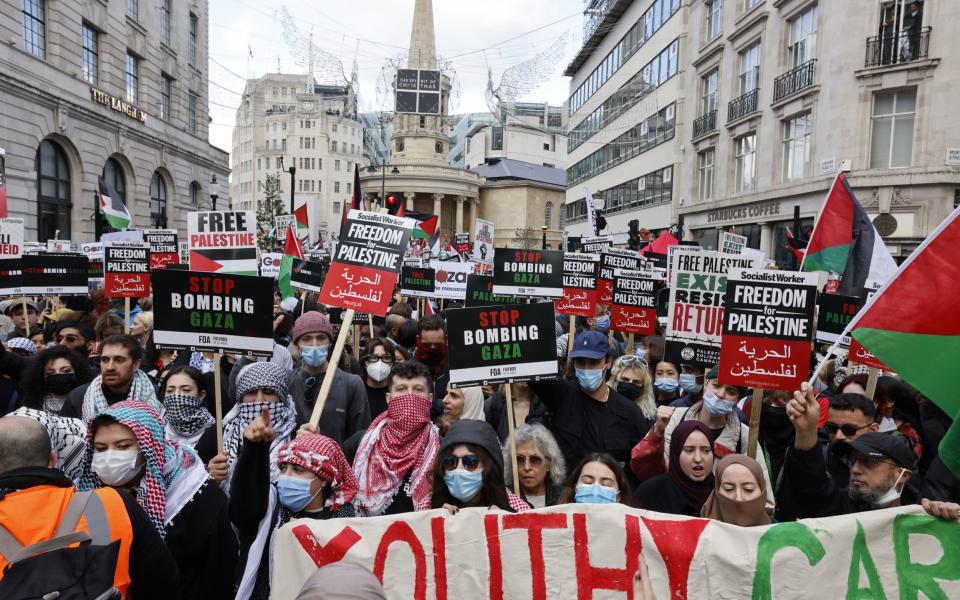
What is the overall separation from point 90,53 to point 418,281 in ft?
83.7

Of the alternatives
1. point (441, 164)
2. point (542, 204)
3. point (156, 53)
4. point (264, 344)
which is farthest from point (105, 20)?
point (542, 204)

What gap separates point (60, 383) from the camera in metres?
5.36

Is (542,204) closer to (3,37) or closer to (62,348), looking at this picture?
(3,37)

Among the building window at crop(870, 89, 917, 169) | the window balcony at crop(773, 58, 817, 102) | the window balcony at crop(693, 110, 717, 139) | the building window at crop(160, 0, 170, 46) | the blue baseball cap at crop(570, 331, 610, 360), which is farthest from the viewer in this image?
the building window at crop(160, 0, 170, 46)

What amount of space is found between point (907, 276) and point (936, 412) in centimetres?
283

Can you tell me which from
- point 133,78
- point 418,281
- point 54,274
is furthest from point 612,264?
point 133,78

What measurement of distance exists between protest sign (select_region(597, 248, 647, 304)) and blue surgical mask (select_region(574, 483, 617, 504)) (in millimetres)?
6206

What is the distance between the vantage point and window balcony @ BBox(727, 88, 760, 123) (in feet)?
87.0

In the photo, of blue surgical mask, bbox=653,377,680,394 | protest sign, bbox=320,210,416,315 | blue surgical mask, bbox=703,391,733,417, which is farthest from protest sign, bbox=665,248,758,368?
protest sign, bbox=320,210,416,315

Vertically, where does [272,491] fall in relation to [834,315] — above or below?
below

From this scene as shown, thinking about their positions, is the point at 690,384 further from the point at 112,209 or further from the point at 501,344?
the point at 112,209

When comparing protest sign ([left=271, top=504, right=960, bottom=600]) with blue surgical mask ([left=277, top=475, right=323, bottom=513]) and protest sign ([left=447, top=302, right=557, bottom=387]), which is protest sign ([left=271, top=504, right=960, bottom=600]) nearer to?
blue surgical mask ([left=277, top=475, right=323, bottom=513])

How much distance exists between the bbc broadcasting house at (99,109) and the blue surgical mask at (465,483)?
77.8ft

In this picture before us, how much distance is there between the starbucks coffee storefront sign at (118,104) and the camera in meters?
28.5
